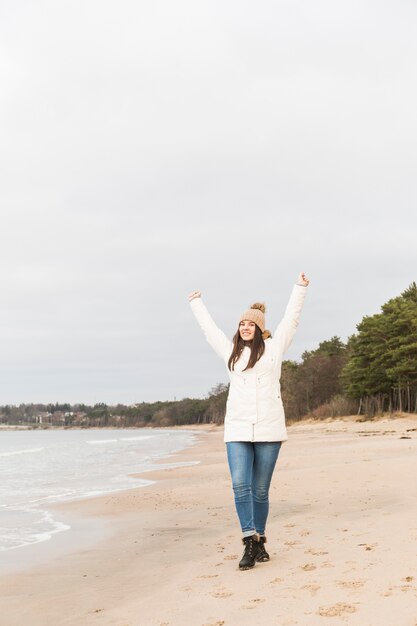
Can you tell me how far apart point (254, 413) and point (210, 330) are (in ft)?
2.80

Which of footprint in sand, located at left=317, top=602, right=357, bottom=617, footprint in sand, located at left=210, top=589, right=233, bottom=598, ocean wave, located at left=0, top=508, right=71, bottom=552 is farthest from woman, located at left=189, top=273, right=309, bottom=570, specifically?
ocean wave, located at left=0, top=508, right=71, bottom=552

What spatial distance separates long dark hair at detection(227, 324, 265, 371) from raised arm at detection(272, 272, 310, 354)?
14cm

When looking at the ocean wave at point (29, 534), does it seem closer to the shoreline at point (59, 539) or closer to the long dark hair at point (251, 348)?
the shoreline at point (59, 539)

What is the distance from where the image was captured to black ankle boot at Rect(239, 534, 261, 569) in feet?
15.7

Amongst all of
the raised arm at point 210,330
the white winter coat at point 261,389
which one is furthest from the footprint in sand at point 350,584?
the raised arm at point 210,330

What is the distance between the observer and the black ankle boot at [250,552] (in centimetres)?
480

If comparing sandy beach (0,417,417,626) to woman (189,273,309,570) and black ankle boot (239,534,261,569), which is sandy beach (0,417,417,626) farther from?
woman (189,273,309,570)

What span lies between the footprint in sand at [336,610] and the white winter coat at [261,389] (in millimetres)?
1511

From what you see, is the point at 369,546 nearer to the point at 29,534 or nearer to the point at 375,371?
the point at 29,534

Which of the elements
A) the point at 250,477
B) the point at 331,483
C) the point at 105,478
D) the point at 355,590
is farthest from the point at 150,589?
the point at 105,478

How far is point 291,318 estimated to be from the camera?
5121 millimetres

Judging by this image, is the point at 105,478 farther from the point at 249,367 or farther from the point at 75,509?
the point at 249,367

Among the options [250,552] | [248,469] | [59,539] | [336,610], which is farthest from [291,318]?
[59,539]

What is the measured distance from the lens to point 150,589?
4762 mm
